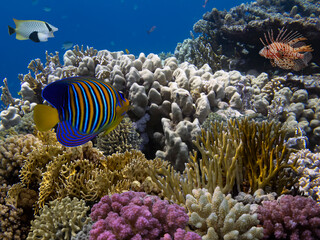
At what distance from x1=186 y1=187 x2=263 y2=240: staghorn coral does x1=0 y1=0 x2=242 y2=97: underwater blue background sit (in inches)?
4286

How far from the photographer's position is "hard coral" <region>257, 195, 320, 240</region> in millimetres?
1913

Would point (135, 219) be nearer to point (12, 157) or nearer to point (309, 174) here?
point (12, 157)

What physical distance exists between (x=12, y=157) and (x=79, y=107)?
2573mm

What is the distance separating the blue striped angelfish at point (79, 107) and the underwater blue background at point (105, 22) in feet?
357

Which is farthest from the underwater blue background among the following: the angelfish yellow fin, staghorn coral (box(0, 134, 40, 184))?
the angelfish yellow fin

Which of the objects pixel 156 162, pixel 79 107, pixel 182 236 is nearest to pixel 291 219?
pixel 182 236

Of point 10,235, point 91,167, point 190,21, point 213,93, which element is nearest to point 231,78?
point 213,93

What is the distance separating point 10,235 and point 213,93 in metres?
4.43

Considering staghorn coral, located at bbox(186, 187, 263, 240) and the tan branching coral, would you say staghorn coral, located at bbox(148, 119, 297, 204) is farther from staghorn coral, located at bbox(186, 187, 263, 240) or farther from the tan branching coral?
the tan branching coral

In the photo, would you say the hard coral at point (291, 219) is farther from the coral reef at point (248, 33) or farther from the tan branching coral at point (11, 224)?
the coral reef at point (248, 33)

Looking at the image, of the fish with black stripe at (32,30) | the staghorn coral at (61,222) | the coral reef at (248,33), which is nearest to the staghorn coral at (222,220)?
the staghorn coral at (61,222)

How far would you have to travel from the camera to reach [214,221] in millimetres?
1938

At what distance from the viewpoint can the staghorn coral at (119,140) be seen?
13.7 feet

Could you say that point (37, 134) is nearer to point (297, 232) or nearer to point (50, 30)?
point (50, 30)
